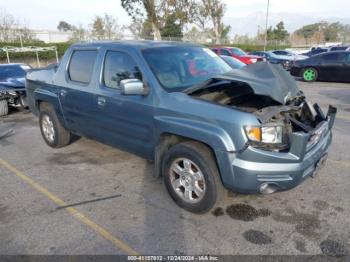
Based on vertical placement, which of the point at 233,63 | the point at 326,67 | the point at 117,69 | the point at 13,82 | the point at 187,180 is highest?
the point at 117,69

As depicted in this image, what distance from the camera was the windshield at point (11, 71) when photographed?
1008 cm

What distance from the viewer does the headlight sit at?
3.04 meters

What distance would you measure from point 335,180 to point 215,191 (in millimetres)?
1964

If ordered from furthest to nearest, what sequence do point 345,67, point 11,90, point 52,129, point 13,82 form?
point 345,67, point 13,82, point 11,90, point 52,129

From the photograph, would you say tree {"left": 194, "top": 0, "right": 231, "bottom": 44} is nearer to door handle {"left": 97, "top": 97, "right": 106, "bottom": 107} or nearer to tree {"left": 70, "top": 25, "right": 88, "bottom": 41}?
tree {"left": 70, "top": 25, "right": 88, "bottom": 41}

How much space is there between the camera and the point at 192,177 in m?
3.49

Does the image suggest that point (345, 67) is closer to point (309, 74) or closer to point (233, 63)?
point (309, 74)

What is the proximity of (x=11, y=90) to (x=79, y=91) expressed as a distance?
5.39m

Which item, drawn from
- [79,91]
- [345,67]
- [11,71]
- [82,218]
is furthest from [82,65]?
[345,67]

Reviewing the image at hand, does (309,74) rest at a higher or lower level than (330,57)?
lower

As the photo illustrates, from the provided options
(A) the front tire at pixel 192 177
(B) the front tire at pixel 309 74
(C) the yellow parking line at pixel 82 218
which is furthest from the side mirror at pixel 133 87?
(B) the front tire at pixel 309 74

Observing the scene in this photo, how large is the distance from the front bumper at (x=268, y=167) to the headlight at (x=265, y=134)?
11 cm

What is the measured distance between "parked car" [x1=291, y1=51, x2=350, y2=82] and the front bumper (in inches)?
490

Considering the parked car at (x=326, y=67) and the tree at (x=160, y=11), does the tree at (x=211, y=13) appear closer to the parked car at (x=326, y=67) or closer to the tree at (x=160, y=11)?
the tree at (x=160, y=11)
